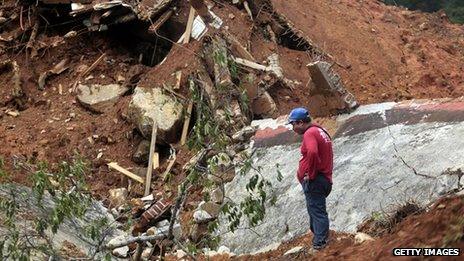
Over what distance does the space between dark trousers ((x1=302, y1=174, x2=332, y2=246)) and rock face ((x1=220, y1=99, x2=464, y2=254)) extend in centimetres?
64

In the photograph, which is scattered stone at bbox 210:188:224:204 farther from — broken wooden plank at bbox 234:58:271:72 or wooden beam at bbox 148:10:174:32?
wooden beam at bbox 148:10:174:32

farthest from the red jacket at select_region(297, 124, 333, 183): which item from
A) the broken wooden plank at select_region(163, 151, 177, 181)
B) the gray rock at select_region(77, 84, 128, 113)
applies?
the gray rock at select_region(77, 84, 128, 113)

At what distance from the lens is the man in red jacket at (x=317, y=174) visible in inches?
232

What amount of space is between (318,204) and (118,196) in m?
4.58

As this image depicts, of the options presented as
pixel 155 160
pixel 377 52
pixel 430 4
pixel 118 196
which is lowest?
pixel 430 4

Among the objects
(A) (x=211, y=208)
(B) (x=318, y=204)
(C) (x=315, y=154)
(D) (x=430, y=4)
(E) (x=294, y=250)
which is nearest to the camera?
(C) (x=315, y=154)

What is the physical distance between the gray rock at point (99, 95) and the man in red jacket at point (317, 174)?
613 centimetres

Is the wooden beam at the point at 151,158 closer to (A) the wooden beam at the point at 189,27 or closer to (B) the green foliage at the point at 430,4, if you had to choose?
(A) the wooden beam at the point at 189,27

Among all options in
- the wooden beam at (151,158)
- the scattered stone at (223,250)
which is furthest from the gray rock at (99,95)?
the scattered stone at (223,250)

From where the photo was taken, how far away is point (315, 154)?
230 inches

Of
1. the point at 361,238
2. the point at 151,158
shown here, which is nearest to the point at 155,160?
the point at 151,158

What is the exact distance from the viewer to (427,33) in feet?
59.3

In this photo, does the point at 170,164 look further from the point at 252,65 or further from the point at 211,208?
the point at 252,65

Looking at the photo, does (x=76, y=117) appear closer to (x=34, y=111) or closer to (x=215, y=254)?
(x=34, y=111)
